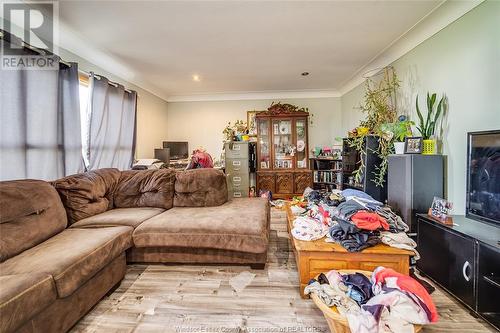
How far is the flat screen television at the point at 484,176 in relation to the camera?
1418 millimetres

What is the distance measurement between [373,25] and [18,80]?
336 cm

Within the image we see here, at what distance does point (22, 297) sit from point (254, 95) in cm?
458

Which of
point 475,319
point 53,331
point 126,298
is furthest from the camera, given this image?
point 126,298

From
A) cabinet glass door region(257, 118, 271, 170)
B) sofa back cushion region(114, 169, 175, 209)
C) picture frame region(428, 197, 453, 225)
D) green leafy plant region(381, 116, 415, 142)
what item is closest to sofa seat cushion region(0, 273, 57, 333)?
sofa back cushion region(114, 169, 175, 209)

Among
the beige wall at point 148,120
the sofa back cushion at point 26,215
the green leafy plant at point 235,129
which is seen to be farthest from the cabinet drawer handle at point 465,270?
the beige wall at point 148,120

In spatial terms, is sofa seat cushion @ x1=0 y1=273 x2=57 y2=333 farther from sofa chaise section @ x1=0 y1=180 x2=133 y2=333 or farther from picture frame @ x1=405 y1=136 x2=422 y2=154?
picture frame @ x1=405 y1=136 x2=422 y2=154

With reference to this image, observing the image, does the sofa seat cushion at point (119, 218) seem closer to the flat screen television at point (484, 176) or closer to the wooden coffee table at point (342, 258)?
the wooden coffee table at point (342, 258)

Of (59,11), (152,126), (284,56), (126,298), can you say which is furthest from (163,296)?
(152,126)

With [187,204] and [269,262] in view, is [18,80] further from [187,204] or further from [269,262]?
[269,262]

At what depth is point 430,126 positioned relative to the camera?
7.25ft

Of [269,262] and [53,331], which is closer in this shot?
[53,331]

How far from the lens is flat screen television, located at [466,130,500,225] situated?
1.42m

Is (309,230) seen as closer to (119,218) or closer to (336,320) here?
(336,320)

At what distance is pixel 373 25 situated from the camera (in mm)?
2273
